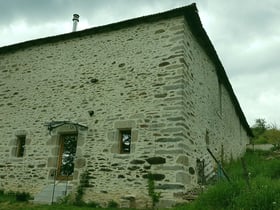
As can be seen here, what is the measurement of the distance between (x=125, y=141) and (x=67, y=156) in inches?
80.8

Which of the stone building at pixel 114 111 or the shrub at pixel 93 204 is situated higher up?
the stone building at pixel 114 111

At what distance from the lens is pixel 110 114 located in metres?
9.38

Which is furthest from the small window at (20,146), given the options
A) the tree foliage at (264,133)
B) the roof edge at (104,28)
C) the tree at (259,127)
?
the tree at (259,127)

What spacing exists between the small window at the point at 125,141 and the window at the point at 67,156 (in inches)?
65.1

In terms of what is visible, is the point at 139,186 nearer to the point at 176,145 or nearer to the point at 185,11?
the point at 176,145

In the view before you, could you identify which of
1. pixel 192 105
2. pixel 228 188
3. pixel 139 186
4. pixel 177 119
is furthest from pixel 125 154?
pixel 228 188

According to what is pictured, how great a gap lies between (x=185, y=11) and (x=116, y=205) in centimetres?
575

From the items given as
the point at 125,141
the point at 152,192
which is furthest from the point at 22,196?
the point at 152,192

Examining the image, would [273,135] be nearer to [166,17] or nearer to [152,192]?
[166,17]

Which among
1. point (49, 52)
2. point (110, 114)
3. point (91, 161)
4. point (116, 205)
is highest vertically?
point (49, 52)

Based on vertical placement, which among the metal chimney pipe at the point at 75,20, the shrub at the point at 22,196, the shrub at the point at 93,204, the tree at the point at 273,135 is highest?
the metal chimney pipe at the point at 75,20

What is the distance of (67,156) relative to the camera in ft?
32.4

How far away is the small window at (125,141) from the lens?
29.5ft

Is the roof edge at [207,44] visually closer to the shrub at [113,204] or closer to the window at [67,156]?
the window at [67,156]
